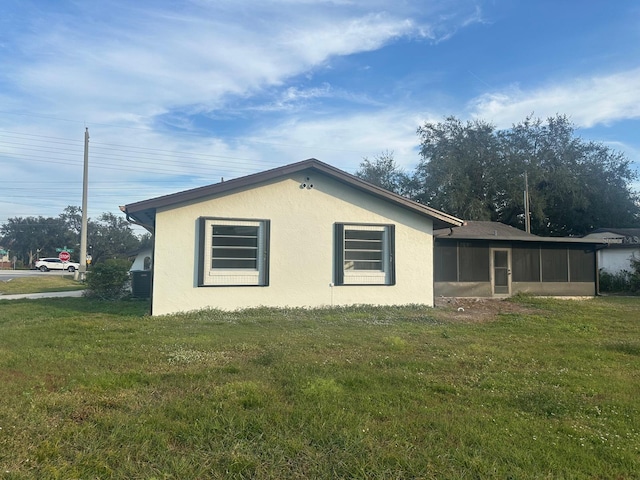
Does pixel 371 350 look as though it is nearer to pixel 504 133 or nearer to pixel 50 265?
pixel 504 133

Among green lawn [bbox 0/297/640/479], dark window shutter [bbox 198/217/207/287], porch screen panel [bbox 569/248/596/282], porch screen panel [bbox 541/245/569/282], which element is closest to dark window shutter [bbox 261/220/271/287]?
dark window shutter [bbox 198/217/207/287]

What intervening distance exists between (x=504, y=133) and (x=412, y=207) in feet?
82.9

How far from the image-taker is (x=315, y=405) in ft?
13.4

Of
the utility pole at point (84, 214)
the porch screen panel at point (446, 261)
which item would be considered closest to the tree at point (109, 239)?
the utility pole at point (84, 214)

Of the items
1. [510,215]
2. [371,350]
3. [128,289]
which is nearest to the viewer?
[371,350]

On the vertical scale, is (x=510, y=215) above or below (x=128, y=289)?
above

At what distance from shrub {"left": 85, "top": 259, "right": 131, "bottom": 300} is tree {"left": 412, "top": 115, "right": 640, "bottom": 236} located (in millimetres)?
22414

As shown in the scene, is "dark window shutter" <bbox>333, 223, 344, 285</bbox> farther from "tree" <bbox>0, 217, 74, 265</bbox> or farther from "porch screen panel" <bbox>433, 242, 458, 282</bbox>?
"tree" <bbox>0, 217, 74, 265</bbox>

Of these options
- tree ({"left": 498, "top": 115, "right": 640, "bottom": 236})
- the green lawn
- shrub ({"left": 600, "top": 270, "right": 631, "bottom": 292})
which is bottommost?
the green lawn

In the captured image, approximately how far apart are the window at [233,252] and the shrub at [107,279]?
545 cm

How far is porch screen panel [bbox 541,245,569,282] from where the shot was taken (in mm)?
16328

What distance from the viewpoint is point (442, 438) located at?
3451 mm

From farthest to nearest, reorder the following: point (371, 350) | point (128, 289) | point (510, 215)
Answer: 1. point (510, 215)
2. point (128, 289)
3. point (371, 350)

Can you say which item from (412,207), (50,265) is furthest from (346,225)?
(50,265)
